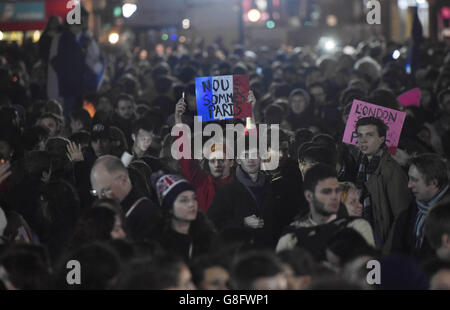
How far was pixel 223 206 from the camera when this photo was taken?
7184 mm

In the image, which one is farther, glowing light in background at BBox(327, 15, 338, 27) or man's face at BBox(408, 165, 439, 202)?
glowing light in background at BBox(327, 15, 338, 27)

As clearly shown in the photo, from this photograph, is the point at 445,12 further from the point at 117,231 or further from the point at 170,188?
the point at 117,231

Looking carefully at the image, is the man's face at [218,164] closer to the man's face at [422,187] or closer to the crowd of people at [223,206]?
the crowd of people at [223,206]

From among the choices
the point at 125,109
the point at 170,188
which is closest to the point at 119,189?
the point at 170,188

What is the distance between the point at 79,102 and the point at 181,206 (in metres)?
9.17

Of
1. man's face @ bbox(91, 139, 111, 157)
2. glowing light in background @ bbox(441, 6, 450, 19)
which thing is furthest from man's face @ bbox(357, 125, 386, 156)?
glowing light in background @ bbox(441, 6, 450, 19)

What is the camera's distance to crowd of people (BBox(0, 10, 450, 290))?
4.86 metres

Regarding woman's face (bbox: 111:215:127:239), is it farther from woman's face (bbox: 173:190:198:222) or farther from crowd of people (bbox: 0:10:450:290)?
woman's face (bbox: 173:190:198:222)

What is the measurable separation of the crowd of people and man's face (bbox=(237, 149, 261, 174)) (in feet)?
0.04

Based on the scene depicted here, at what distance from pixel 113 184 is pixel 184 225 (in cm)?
78

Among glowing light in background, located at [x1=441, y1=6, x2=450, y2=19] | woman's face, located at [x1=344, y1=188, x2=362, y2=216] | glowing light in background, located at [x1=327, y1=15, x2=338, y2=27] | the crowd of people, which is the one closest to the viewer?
the crowd of people

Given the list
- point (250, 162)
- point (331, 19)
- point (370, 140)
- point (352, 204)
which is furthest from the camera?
point (331, 19)
